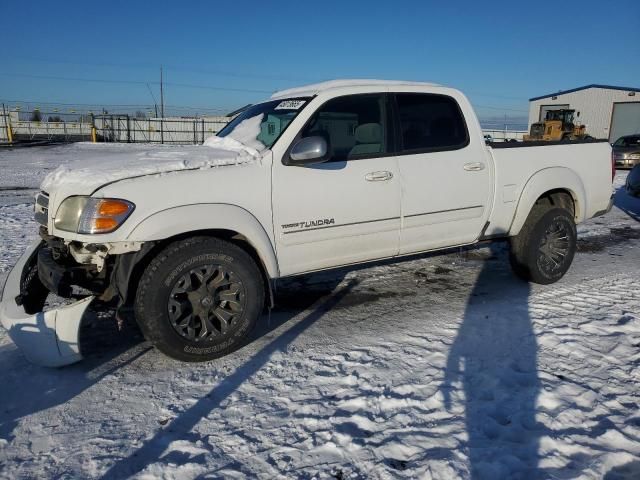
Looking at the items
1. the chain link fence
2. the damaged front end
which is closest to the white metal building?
the chain link fence

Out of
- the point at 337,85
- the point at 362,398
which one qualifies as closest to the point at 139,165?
Answer: the point at 337,85

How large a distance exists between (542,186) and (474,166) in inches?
36.9

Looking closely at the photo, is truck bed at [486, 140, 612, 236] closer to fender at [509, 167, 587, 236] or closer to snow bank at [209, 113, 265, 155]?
fender at [509, 167, 587, 236]

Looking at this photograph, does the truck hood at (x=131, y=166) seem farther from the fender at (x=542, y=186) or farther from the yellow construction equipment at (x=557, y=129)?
the yellow construction equipment at (x=557, y=129)

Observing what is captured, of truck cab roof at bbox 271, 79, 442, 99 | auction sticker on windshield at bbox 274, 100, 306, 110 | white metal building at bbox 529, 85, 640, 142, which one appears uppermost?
white metal building at bbox 529, 85, 640, 142

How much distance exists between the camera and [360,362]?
11.7ft

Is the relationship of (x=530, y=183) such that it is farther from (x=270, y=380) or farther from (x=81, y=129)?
(x=81, y=129)

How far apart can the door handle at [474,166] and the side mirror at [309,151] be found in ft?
5.02

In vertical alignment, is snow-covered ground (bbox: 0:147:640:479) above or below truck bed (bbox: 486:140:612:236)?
below

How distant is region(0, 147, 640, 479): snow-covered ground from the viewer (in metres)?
2.51

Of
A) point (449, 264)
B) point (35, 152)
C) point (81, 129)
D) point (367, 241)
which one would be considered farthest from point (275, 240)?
point (81, 129)

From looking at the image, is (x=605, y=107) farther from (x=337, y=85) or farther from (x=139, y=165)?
(x=139, y=165)

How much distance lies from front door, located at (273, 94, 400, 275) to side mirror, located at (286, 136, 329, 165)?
0.08m

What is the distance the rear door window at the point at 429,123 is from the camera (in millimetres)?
4281
